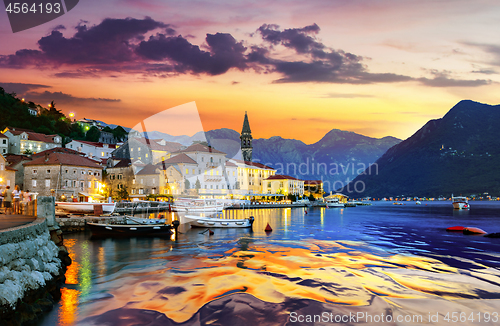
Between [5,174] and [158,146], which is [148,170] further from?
[5,174]

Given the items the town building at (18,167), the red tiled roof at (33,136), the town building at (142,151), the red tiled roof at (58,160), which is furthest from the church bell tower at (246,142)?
the town building at (18,167)

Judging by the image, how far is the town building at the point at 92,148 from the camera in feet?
287

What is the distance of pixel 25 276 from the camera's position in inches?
370

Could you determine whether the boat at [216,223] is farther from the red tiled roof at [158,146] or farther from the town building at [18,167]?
the red tiled roof at [158,146]

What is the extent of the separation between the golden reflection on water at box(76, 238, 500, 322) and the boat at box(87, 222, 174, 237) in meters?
8.66

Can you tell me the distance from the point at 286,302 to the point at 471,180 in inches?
8147

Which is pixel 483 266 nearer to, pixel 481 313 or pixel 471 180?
pixel 481 313

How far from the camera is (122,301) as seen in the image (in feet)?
39.7

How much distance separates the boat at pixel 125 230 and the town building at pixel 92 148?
6571 centimetres

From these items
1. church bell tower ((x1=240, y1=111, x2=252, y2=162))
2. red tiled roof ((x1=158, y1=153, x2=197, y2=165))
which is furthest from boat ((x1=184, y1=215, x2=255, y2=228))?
church bell tower ((x1=240, y1=111, x2=252, y2=162))

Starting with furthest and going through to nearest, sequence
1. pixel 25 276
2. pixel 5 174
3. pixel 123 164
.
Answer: pixel 123 164 → pixel 5 174 → pixel 25 276

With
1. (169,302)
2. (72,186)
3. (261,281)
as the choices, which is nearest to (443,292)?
(261,281)

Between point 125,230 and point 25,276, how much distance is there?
1995cm

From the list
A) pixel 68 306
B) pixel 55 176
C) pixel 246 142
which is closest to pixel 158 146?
pixel 246 142
